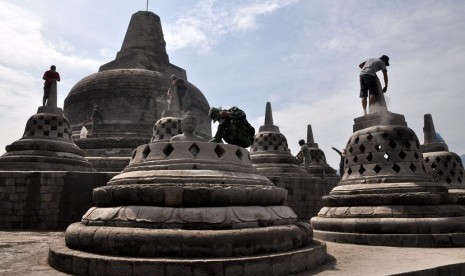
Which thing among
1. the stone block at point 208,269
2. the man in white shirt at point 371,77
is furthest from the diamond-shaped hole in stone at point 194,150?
the man in white shirt at point 371,77

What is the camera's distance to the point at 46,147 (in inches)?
472

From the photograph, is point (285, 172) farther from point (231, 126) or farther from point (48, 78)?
point (48, 78)

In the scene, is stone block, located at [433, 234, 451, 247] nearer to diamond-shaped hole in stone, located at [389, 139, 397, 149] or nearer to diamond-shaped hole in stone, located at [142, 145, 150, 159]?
diamond-shaped hole in stone, located at [389, 139, 397, 149]

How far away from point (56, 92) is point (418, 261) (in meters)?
13.3

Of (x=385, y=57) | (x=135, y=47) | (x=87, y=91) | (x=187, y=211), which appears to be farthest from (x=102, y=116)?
(x=187, y=211)

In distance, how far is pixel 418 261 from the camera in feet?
16.0

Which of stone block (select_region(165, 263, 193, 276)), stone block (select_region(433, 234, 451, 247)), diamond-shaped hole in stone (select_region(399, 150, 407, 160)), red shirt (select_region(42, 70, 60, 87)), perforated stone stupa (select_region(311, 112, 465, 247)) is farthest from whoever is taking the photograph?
red shirt (select_region(42, 70, 60, 87))

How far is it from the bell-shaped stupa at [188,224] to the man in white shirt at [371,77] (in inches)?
193

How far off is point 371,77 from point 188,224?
6.79m

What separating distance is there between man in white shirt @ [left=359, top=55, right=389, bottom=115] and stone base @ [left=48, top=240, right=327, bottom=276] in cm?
588

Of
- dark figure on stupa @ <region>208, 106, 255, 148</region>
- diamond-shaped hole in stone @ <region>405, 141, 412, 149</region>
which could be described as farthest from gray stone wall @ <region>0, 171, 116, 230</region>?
diamond-shaped hole in stone @ <region>405, 141, 412, 149</region>

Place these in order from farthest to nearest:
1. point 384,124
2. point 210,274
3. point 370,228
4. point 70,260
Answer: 1. point 384,124
2. point 370,228
3. point 70,260
4. point 210,274

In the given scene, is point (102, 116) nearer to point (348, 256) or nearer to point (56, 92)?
point (56, 92)

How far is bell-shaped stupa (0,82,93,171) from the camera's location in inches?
452
